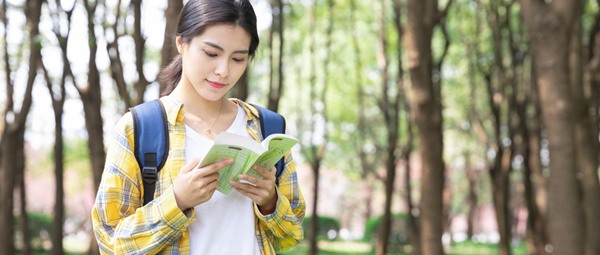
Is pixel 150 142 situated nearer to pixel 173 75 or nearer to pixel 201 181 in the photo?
pixel 201 181

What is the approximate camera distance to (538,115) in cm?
1380

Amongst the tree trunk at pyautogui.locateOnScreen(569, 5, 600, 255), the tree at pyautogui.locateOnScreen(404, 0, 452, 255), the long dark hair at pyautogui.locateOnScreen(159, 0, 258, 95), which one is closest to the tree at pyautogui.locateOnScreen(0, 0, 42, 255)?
the tree at pyautogui.locateOnScreen(404, 0, 452, 255)

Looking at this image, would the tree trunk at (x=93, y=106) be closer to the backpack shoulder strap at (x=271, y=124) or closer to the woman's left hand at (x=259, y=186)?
the backpack shoulder strap at (x=271, y=124)

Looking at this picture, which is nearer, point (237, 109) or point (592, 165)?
point (237, 109)

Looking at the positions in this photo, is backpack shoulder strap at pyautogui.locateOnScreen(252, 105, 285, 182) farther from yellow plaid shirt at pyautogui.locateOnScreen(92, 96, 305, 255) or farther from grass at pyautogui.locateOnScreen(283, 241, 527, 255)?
grass at pyautogui.locateOnScreen(283, 241, 527, 255)

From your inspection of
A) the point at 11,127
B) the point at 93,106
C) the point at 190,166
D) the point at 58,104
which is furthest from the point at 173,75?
the point at 58,104

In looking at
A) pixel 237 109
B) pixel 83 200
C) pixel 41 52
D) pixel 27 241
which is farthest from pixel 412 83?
pixel 83 200

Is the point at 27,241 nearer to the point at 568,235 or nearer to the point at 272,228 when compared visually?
the point at 568,235

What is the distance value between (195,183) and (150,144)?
0.21 metres

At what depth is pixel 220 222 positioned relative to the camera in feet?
8.75

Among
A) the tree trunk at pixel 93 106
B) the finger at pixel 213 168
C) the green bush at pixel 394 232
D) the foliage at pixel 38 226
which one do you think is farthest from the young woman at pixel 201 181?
→ the green bush at pixel 394 232

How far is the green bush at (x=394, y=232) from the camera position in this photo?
1112 inches

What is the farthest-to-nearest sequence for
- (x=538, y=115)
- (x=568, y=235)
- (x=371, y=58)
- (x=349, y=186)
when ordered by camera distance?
(x=349, y=186) → (x=371, y=58) → (x=538, y=115) → (x=568, y=235)

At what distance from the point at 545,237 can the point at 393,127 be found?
3128 mm
